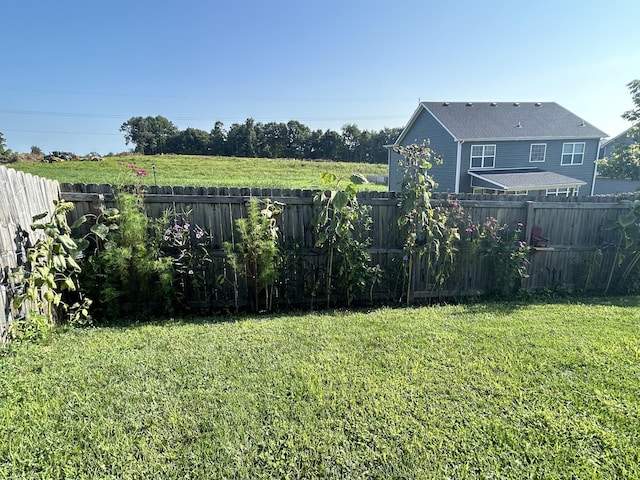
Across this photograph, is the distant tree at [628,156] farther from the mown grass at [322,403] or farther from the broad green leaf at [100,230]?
the broad green leaf at [100,230]

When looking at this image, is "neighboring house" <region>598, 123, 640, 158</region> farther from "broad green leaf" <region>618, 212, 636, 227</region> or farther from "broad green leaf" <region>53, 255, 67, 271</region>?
"broad green leaf" <region>53, 255, 67, 271</region>

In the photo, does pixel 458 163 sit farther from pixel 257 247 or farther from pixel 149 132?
pixel 149 132

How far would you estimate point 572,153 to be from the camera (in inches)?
687

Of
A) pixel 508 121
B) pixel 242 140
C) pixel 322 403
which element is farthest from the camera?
pixel 242 140

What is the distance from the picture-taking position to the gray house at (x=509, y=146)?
1634 centimetres

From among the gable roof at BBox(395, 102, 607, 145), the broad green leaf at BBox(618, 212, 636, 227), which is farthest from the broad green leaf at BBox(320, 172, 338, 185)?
the gable roof at BBox(395, 102, 607, 145)

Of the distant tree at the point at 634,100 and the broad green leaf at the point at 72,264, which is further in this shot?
the distant tree at the point at 634,100

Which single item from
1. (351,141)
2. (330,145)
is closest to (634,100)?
(330,145)

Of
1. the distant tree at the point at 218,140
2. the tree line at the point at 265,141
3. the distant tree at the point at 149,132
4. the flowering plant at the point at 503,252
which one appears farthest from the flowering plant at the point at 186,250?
the distant tree at the point at 149,132

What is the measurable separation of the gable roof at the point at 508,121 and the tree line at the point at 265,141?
3489cm

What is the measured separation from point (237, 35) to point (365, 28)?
3.89 meters

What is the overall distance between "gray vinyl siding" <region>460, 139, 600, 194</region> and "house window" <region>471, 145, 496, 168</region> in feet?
0.59

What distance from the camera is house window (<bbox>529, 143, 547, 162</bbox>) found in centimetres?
1720

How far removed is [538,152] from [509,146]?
5.54ft
